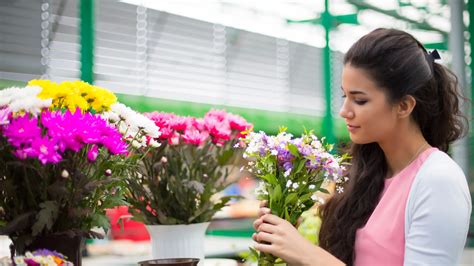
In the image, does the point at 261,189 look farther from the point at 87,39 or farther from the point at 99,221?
the point at 87,39

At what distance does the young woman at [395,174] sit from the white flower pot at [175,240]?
238 mm

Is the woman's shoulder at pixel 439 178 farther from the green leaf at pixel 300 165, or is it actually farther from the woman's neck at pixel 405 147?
the green leaf at pixel 300 165

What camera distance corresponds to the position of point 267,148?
52.3 inches

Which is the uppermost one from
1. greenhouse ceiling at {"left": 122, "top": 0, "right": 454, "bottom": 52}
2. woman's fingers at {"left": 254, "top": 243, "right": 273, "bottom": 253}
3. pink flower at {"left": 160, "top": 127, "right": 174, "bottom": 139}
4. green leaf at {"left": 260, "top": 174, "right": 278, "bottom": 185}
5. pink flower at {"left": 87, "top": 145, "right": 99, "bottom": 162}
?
greenhouse ceiling at {"left": 122, "top": 0, "right": 454, "bottom": 52}

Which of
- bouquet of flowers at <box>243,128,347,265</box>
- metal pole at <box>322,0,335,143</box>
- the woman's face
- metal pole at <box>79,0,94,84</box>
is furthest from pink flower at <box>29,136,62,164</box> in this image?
metal pole at <box>322,0,335,143</box>

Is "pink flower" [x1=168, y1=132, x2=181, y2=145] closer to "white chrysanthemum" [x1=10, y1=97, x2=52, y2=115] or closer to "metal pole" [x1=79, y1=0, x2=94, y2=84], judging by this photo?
"white chrysanthemum" [x1=10, y1=97, x2=52, y2=115]

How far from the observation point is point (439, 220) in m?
1.34

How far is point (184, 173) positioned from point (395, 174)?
526 millimetres

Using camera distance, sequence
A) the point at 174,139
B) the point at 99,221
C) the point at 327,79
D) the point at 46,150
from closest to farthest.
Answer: the point at 46,150, the point at 99,221, the point at 174,139, the point at 327,79

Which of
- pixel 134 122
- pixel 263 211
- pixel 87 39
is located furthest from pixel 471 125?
pixel 134 122

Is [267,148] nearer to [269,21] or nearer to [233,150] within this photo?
[233,150]

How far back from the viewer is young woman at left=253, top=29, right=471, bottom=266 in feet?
4.42

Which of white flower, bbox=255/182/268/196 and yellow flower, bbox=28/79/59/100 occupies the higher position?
yellow flower, bbox=28/79/59/100

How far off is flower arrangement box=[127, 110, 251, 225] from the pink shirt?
36 centimetres
